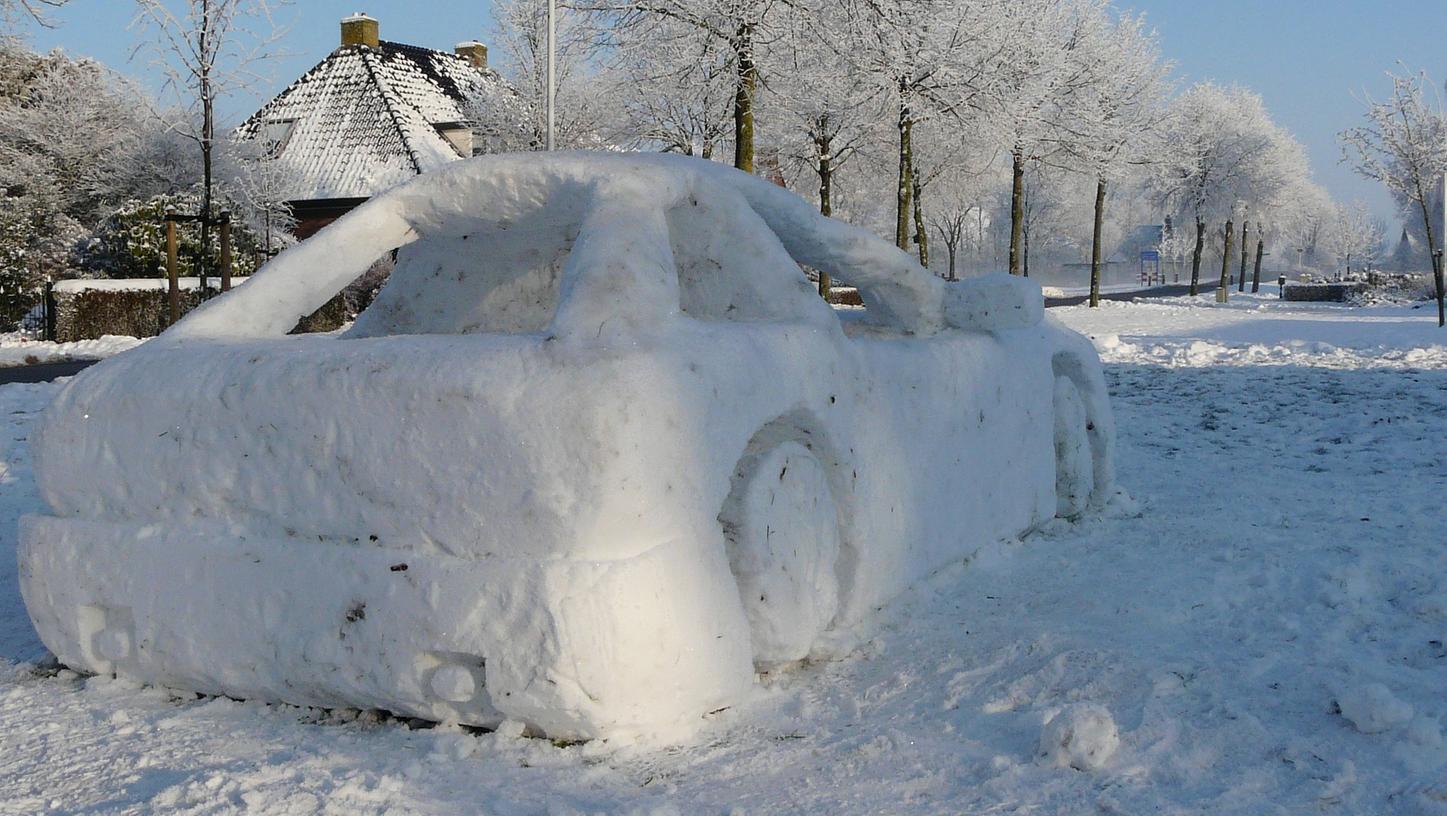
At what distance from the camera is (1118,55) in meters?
26.4

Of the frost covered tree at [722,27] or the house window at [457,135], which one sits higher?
the house window at [457,135]

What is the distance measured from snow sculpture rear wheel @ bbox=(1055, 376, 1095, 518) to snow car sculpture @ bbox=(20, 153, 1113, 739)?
56.9 inches

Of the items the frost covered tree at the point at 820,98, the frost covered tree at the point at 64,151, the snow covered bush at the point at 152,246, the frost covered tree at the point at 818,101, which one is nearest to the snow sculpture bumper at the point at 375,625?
the frost covered tree at the point at 818,101

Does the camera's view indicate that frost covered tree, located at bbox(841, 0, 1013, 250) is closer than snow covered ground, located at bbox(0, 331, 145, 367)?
No

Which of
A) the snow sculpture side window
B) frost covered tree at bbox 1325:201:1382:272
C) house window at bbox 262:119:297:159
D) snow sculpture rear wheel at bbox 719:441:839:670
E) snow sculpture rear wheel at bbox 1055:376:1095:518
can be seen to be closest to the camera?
snow sculpture rear wheel at bbox 719:441:839:670

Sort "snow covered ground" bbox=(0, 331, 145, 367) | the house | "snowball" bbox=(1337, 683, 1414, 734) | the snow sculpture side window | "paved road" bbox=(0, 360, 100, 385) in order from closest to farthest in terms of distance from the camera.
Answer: "snowball" bbox=(1337, 683, 1414, 734)
the snow sculpture side window
"paved road" bbox=(0, 360, 100, 385)
"snow covered ground" bbox=(0, 331, 145, 367)
the house

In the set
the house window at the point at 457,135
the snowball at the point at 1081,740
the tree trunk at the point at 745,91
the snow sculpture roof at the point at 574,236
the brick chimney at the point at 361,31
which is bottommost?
the snowball at the point at 1081,740

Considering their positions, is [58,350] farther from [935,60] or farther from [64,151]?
[935,60]

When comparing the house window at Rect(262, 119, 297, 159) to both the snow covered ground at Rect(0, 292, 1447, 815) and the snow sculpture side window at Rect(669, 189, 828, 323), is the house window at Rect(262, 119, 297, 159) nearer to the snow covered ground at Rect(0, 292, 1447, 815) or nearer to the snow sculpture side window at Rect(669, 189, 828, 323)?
the snow covered ground at Rect(0, 292, 1447, 815)

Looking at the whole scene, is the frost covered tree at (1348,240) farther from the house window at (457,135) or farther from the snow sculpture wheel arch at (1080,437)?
the snow sculpture wheel arch at (1080,437)

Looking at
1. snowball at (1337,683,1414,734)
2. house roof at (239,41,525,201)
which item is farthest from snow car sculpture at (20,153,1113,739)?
house roof at (239,41,525,201)

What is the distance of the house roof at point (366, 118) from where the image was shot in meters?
28.8

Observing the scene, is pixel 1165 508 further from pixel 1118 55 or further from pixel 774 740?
pixel 1118 55

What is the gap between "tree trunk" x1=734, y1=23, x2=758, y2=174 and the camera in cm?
1437
